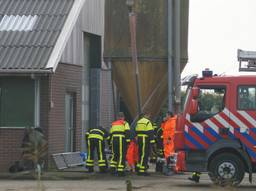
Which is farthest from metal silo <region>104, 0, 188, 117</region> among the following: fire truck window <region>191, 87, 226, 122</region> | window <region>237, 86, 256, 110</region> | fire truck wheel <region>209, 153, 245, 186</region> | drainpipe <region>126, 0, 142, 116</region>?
fire truck wheel <region>209, 153, 245, 186</region>

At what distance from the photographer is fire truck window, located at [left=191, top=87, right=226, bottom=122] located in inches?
553

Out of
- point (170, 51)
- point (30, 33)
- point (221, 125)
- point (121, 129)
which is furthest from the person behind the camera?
point (30, 33)

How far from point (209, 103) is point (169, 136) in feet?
12.6

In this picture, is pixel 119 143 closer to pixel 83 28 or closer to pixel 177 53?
pixel 177 53

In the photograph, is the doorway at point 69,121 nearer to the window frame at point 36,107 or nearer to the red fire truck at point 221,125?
the window frame at point 36,107

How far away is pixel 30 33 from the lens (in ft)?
61.6

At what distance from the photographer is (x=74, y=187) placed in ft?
46.9

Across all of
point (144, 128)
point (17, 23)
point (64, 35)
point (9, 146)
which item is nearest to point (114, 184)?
point (144, 128)

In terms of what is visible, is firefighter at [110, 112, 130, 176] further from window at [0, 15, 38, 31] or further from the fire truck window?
window at [0, 15, 38, 31]

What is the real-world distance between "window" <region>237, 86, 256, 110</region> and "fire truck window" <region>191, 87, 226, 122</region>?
364 mm

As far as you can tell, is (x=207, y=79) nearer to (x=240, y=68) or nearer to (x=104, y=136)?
(x=240, y=68)

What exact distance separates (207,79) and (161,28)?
4308 millimetres

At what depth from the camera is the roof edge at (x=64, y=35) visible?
17.4m

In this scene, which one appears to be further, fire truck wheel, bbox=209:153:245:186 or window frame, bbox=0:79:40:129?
window frame, bbox=0:79:40:129
